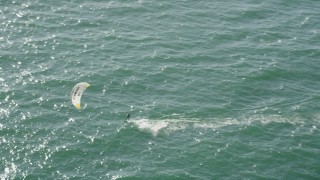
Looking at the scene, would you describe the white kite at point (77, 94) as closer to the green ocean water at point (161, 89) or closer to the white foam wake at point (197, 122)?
the green ocean water at point (161, 89)

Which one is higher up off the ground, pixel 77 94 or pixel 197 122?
pixel 77 94

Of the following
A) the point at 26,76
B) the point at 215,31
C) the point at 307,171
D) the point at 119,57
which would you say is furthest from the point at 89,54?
the point at 307,171

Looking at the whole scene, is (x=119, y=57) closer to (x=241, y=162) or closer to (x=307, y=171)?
(x=241, y=162)

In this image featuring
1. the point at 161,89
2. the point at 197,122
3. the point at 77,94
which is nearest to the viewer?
the point at 77,94

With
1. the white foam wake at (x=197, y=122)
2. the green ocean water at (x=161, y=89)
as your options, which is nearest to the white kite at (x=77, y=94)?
the green ocean water at (x=161, y=89)

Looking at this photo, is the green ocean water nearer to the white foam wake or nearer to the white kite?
the white foam wake

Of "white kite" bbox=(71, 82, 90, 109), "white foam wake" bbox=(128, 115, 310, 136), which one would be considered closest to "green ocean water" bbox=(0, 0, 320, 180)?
"white foam wake" bbox=(128, 115, 310, 136)

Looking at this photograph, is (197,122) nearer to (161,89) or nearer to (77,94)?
(161,89)

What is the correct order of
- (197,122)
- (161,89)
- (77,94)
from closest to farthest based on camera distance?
1. (77,94)
2. (197,122)
3. (161,89)

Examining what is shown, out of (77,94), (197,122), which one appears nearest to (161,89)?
(197,122)
